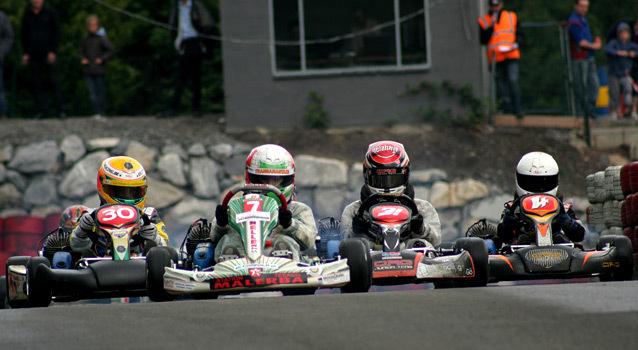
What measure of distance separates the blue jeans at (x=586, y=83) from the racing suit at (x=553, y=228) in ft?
25.2

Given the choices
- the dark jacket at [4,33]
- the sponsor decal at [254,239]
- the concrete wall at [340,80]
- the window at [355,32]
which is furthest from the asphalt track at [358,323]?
the dark jacket at [4,33]

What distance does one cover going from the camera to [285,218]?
8938mm

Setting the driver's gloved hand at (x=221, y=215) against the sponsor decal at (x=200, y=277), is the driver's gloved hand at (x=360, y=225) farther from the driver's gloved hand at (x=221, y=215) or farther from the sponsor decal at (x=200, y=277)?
the sponsor decal at (x=200, y=277)

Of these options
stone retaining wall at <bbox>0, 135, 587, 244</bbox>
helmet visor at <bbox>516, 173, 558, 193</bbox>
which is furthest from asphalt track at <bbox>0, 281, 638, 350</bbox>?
stone retaining wall at <bbox>0, 135, 587, 244</bbox>

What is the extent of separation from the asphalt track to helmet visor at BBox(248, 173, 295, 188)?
2.20m

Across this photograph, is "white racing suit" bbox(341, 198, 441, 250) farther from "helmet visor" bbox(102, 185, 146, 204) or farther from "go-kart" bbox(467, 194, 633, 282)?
"helmet visor" bbox(102, 185, 146, 204)

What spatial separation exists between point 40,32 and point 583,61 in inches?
340

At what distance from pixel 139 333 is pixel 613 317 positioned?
102 inches

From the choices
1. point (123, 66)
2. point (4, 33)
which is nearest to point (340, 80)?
point (4, 33)

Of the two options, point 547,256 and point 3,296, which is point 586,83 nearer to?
point 547,256

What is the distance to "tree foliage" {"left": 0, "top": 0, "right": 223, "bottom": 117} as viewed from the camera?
21.2m

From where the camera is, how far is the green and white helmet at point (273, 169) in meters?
9.85

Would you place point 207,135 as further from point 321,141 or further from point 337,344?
point 337,344

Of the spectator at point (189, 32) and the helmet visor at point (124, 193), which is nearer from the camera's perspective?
the helmet visor at point (124, 193)
